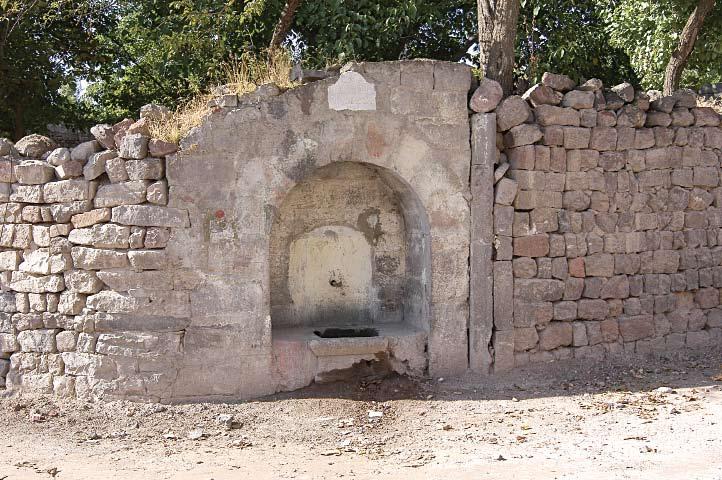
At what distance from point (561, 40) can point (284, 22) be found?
170 inches

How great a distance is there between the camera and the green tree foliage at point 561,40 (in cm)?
1099

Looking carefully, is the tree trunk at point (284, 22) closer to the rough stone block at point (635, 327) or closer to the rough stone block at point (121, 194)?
the rough stone block at point (121, 194)

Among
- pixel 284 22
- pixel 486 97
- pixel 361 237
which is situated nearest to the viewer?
pixel 486 97

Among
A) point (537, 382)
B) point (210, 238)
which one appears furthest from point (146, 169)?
point (537, 382)

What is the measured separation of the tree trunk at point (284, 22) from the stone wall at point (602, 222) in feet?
13.5

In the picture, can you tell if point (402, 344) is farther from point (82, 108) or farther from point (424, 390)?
point (82, 108)

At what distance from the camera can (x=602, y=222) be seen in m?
7.16

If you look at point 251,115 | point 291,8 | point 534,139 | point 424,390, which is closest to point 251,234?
point 251,115

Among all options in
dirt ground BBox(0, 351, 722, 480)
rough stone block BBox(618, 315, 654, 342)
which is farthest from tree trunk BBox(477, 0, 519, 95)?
dirt ground BBox(0, 351, 722, 480)

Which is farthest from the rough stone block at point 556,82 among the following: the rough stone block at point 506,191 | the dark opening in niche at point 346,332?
the dark opening in niche at point 346,332

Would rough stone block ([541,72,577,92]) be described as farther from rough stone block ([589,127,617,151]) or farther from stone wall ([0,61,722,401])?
rough stone block ([589,127,617,151])

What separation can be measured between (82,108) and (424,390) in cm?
839

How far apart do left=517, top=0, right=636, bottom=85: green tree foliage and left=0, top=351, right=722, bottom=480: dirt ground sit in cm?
566

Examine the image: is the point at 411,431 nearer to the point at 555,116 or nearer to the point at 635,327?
the point at 635,327
